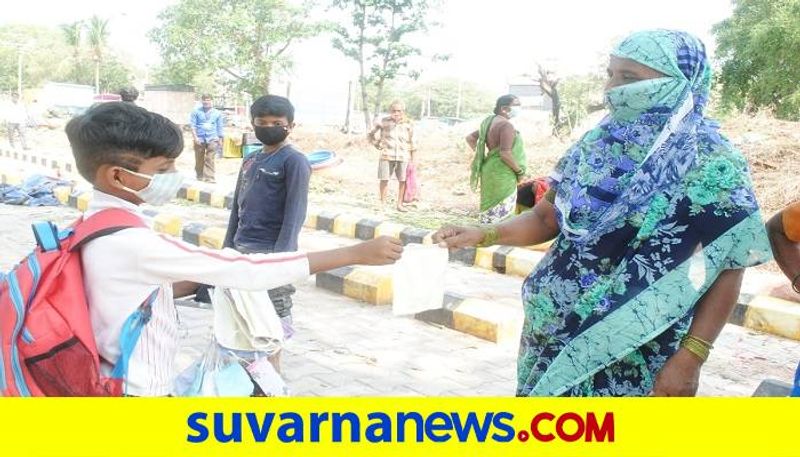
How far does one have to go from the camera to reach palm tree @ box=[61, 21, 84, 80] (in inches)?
1822

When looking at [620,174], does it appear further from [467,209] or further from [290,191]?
[467,209]

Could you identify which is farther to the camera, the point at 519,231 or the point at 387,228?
the point at 387,228

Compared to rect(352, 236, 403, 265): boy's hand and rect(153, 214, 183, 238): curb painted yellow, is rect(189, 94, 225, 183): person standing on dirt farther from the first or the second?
rect(352, 236, 403, 265): boy's hand

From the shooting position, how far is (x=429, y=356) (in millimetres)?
4613

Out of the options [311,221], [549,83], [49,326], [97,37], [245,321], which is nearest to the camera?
[49,326]

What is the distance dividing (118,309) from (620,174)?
4.57 feet

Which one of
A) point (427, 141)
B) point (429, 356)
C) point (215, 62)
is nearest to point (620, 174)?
point (429, 356)

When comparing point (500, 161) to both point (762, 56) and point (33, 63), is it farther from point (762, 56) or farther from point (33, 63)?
point (33, 63)

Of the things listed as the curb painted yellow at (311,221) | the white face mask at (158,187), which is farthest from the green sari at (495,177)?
the white face mask at (158,187)

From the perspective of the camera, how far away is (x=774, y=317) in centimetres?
546

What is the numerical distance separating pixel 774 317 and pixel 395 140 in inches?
249

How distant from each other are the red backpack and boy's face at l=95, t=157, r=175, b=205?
0.56ft

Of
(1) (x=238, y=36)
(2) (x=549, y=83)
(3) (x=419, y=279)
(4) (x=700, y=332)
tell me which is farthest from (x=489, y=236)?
(1) (x=238, y=36)

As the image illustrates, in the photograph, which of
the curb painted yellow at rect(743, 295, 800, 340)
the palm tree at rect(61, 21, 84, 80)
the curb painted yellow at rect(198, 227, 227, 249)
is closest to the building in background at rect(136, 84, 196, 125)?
the palm tree at rect(61, 21, 84, 80)
